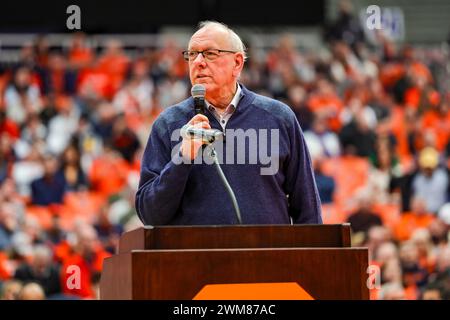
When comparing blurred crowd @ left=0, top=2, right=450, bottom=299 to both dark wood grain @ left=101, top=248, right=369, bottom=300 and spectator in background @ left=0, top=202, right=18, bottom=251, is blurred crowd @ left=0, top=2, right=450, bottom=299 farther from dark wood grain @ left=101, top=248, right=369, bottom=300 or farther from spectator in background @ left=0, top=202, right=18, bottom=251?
dark wood grain @ left=101, top=248, right=369, bottom=300

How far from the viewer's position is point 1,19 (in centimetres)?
1577

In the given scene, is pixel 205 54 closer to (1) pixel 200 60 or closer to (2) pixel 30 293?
(1) pixel 200 60

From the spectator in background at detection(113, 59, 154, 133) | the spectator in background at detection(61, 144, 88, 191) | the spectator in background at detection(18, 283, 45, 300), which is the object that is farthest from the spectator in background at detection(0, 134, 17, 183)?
the spectator in background at detection(18, 283, 45, 300)

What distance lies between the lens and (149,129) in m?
12.8

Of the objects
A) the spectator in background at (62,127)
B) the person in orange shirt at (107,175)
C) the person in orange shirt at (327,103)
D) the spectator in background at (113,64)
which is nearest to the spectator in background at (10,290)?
the person in orange shirt at (107,175)

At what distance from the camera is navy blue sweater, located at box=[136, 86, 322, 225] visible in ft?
13.8

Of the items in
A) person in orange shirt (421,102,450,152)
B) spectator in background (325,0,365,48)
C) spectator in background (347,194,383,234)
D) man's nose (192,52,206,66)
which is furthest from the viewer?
spectator in background (325,0,365,48)

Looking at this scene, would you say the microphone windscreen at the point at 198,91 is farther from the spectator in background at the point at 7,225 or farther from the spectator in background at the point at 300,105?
the spectator in background at the point at 300,105

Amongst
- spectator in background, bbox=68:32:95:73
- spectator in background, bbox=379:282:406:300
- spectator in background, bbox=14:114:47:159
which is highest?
spectator in background, bbox=68:32:95:73
